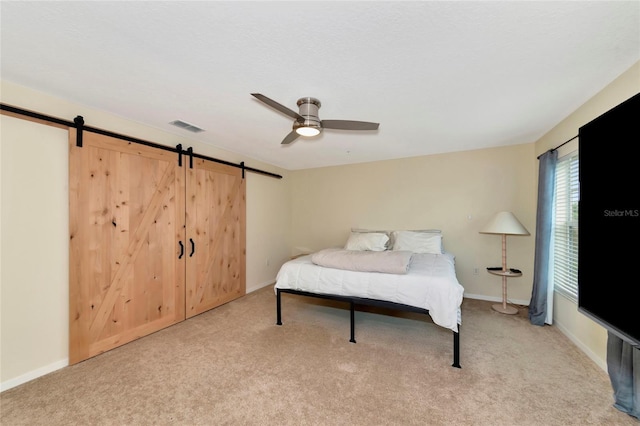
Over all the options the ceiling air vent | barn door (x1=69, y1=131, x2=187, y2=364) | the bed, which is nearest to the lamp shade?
the bed

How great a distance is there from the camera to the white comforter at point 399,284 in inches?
95.8

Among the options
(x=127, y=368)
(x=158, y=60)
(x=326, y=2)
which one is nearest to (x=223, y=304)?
(x=127, y=368)

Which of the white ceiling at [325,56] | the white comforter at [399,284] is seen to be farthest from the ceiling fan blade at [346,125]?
the white comforter at [399,284]

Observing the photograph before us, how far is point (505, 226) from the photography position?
11.6 ft

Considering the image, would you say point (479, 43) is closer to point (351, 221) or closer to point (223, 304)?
point (351, 221)

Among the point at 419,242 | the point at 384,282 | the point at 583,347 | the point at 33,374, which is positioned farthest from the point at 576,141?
the point at 33,374

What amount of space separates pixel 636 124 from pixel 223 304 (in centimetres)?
451

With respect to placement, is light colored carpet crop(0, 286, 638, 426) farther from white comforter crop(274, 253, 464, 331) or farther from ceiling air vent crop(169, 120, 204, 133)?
ceiling air vent crop(169, 120, 204, 133)

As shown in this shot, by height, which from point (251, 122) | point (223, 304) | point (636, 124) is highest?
point (251, 122)

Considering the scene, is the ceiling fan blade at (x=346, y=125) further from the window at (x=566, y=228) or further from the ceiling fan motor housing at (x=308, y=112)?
the window at (x=566, y=228)

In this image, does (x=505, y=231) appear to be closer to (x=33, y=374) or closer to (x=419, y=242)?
(x=419, y=242)

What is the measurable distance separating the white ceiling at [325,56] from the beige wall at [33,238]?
1.09 ft

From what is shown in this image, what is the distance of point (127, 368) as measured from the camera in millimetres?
2307

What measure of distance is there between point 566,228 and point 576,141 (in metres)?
0.98
